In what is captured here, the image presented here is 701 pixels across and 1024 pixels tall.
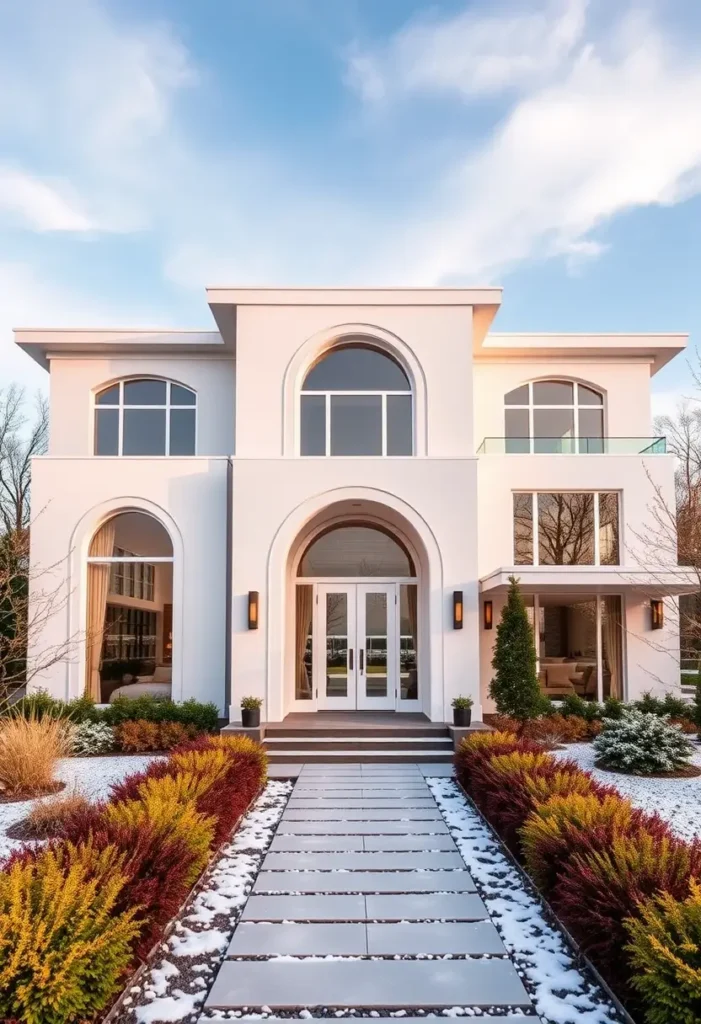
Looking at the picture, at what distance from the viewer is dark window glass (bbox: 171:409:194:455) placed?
16.6m

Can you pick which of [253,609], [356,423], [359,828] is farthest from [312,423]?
[359,828]

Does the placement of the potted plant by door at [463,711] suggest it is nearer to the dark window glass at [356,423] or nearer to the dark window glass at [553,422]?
the dark window glass at [356,423]

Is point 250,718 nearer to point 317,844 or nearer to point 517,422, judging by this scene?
point 317,844

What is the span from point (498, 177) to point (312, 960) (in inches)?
550

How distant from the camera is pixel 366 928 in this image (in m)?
5.67

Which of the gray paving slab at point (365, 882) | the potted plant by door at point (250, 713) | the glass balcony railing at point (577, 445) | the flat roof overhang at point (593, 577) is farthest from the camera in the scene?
the glass balcony railing at point (577, 445)

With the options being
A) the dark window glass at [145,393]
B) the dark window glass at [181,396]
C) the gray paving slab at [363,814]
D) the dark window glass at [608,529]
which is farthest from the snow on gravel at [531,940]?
the dark window glass at [145,393]

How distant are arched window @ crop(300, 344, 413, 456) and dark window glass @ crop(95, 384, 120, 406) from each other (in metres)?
4.54

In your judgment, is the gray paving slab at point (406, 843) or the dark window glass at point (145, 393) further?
the dark window glass at point (145, 393)

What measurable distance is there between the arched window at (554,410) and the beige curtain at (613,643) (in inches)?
151

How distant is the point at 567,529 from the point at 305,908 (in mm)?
11303

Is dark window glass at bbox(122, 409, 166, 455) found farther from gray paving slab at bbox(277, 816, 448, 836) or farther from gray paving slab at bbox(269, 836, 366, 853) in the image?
gray paving slab at bbox(269, 836, 366, 853)

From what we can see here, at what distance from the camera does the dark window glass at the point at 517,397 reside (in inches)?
675

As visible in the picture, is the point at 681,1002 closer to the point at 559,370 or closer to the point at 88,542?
the point at 88,542
